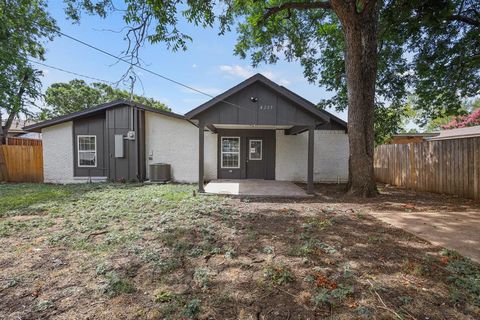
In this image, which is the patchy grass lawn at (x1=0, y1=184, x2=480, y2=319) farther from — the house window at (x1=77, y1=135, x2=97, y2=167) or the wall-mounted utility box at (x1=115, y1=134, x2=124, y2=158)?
the house window at (x1=77, y1=135, x2=97, y2=167)

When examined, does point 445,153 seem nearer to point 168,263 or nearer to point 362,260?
point 362,260

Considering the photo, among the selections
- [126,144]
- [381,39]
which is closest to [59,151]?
[126,144]

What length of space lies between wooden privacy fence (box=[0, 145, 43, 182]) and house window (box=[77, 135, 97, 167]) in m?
2.61

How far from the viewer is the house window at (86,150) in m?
10.8

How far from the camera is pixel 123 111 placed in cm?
1052

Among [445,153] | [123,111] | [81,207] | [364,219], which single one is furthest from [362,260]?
[123,111]

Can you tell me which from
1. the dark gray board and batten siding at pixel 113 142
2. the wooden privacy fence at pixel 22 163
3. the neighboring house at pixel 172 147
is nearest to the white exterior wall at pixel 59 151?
the neighboring house at pixel 172 147

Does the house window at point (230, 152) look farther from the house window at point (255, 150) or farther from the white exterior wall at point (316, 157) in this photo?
the white exterior wall at point (316, 157)

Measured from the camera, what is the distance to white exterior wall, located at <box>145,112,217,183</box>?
10.8 meters

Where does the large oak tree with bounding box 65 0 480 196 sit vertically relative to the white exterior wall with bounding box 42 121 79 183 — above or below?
above

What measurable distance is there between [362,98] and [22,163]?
1527 centimetres

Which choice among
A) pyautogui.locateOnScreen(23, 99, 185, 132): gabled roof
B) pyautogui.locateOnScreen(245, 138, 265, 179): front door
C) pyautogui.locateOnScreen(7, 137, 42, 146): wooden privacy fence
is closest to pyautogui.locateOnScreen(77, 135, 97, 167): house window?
pyautogui.locateOnScreen(23, 99, 185, 132): gabled roof

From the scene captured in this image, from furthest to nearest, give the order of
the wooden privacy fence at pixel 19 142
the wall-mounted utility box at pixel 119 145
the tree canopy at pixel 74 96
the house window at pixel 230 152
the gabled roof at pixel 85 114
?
1. the tree canopy at pixel 74 96
2. the wooden privacy fence at pixel 19 142
3. the house window at pixel 230 152
4. the wall-mounted utility box at pixel 119 145
5. the gabled roof at pixel 85 114

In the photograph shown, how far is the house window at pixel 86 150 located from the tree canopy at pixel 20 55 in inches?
209
